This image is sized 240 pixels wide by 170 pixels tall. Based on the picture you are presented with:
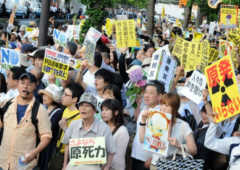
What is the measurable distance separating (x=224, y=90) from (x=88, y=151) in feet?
4.84

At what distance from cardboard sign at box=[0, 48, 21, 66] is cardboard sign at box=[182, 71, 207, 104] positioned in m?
3.00

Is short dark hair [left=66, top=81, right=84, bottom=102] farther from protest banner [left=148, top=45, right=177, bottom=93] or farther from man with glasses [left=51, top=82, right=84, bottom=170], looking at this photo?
protest banner [left=148, top=45, right=177, bottom=93]

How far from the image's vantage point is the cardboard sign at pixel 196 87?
5441 mm

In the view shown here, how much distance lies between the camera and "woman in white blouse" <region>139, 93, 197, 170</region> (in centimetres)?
427

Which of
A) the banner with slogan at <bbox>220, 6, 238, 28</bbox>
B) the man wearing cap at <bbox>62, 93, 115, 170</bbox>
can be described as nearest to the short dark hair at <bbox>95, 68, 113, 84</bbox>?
the man wearing cap at <bbox>62, 93, 115, 170</bbox>

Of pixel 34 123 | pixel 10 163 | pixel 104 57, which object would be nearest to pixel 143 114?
pixel 34 123

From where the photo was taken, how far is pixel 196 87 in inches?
218

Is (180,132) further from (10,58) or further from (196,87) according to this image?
(10,58)

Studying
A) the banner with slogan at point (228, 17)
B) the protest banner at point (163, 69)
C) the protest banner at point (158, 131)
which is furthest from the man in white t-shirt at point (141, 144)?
the banner with slogan at point (228, 17)

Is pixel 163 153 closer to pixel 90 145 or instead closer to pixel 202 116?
pixel 90 145

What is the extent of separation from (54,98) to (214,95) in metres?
2.13

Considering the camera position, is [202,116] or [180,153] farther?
[202,116]

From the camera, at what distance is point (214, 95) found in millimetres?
4461

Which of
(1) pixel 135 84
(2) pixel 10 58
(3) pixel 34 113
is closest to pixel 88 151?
(3) pixel 34 113
